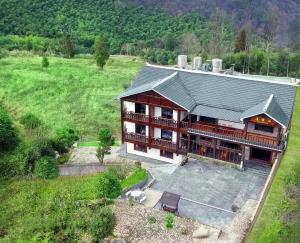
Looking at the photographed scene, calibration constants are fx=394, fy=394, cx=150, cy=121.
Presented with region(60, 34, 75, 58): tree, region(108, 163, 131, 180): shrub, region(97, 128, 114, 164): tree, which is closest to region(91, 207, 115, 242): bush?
region(108, 163, 131, 180): shrub

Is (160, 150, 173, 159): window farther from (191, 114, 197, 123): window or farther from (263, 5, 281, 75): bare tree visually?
(263, 5, 281, 75): bare tree

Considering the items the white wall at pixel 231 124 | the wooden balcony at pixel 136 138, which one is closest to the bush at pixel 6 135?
the wooden balcony at pixel 136 138

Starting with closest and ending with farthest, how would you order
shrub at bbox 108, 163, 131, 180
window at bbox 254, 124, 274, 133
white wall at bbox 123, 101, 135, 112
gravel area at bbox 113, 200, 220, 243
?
gravel area at bbox 113, 200, 220, 243, window at bbox 254, 124, 274, 133, shrub at bbox 108, 163, 131, 180, white wall at bbox 123, 101, 135, 112

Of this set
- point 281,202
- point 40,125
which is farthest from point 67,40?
point 281,202

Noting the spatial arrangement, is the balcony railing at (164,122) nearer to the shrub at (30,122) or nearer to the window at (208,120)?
the window at (208,120)

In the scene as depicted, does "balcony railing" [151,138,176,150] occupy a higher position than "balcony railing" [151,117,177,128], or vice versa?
"balcony railing" [151,117,177,128]

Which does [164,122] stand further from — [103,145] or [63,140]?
[63,140]
